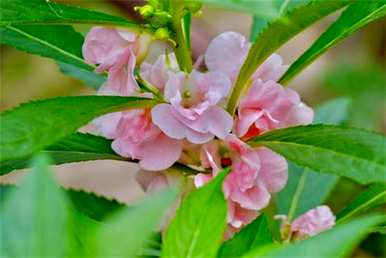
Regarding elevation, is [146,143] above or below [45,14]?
below

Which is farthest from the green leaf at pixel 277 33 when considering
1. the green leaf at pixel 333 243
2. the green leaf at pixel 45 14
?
the green leaf at pixel 333 243

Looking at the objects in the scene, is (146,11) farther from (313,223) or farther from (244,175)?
(313,223)

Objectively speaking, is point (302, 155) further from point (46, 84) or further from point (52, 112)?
point (46, 84)

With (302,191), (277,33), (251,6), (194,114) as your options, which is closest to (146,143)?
(194,114)

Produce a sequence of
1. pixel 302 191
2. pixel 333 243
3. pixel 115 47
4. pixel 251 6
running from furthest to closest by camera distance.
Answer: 1. pixel 302 191
2. pixel 115 47
3. pixel 251 6
4. pixel 333 243

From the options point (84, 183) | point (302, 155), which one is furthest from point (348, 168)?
point (84, 183)

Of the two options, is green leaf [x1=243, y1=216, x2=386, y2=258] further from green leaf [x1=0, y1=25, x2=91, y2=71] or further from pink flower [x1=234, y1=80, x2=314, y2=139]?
green leaf [x1=0, y1=25, x2=91, y2=71]
